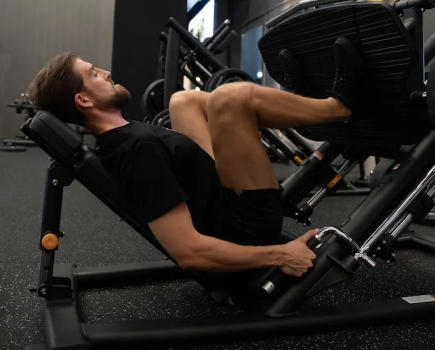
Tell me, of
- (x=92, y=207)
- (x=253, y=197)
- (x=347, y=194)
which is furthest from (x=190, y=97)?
(x=347, y=194)

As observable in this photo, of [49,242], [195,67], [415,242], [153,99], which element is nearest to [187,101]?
[49,242]

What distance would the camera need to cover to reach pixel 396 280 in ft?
4.90

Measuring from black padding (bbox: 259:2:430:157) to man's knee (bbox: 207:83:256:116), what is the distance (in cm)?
31

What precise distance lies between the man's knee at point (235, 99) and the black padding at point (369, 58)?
31 centimetres

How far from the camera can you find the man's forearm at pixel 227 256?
102 centimetres

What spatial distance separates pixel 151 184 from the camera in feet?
3.20

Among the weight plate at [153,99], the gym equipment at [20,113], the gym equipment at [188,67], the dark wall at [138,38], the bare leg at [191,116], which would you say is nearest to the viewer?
the bare leg at [191,116]

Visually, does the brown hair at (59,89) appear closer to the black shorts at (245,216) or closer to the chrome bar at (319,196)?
the black shorts at (245,216)

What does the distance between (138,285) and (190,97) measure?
629 mm

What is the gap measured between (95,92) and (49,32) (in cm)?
654

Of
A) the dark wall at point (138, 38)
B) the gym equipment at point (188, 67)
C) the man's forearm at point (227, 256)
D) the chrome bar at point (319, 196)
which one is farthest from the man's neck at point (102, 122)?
the dark wall at point (138, 38)

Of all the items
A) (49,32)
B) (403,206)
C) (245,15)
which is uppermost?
(245,15)

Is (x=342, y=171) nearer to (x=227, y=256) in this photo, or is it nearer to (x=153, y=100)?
(x=227, y=256)

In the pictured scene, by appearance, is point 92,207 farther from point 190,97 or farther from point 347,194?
point 347,194
